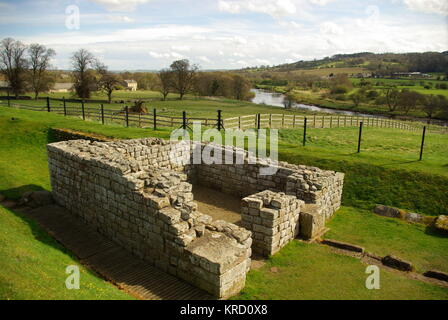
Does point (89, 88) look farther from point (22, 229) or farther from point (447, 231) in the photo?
point (447, 231)

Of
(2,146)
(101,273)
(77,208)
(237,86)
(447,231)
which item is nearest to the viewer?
(101,273)

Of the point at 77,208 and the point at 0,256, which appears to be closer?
the point at 0,256

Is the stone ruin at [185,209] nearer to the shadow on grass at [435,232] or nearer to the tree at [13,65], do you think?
the shadow on grass at [435,232]

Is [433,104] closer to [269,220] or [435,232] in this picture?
[435,232]

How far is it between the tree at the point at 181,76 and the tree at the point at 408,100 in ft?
128

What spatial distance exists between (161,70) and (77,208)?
5941 cm

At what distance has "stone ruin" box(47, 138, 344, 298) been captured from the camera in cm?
684

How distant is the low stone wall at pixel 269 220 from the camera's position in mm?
8070

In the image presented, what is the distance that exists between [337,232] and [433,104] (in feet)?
190

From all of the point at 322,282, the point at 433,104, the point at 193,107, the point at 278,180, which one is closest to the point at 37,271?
the point at 322,282

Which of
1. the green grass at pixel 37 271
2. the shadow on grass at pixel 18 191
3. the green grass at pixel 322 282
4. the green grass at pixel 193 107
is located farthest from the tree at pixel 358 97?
the green grass at pixel 37 271
